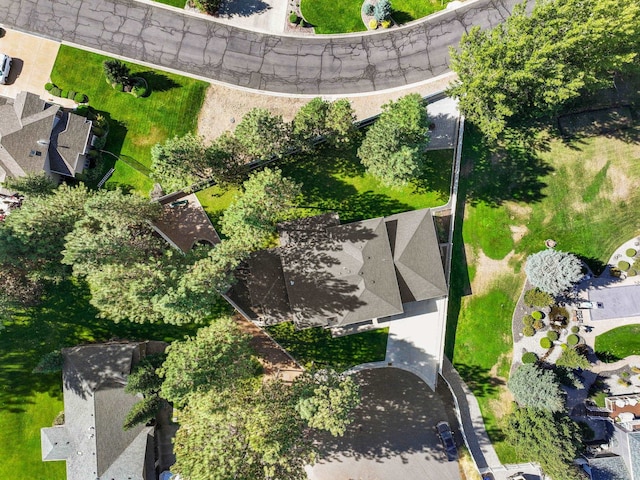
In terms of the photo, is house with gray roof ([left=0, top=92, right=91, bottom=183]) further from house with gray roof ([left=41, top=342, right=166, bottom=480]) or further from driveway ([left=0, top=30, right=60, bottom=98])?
house with gray roof ([left=41, top=342, right=166, bottom=480])

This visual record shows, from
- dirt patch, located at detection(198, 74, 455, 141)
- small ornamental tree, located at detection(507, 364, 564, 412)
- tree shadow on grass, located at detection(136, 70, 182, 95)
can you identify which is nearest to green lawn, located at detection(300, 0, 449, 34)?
dirt patch, located at detection(198, 74, 455, 141)

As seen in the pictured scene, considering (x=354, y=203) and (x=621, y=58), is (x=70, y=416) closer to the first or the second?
(x=354, y=203)

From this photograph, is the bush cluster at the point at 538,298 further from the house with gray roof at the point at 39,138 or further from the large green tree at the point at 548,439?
the house with gray roof at the point at 39,138

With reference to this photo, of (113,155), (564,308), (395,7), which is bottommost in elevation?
(564,308)

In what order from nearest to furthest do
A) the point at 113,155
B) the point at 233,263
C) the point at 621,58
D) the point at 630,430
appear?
the point at 621,58 < the point at 233,263 < the point at 630,430 < the point at 113,155

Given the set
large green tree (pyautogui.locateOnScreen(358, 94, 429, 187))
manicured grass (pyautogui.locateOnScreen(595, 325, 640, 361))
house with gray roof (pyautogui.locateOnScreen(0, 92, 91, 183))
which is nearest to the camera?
large green tree (pyautogui.locateOnScreen(358, 94, 429, 187))

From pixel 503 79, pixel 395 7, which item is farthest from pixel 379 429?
pixel 395 7
